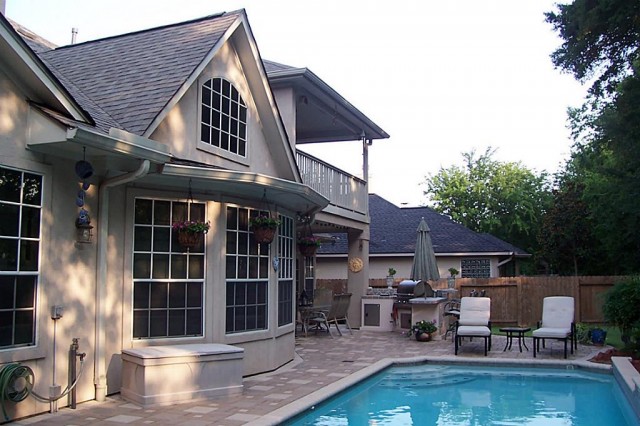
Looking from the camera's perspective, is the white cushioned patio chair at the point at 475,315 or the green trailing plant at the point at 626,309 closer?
the green trailing plant at the point at 626,309

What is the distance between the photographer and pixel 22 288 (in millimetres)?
6719

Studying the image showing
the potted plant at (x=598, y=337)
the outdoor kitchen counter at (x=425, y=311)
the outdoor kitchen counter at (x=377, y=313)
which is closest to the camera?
the potted plant at (x=598, y=337)

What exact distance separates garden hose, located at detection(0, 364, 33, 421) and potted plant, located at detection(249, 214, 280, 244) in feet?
13.0

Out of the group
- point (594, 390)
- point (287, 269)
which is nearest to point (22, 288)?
point (287, 269)

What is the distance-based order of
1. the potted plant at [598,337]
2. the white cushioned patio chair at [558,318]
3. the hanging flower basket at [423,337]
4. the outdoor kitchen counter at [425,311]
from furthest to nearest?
the outdoor kitchen counter at [425,311]
the hanging flower basket at [423,337]
the potted plant at [598,337]
the white cushioned patio chair at [558,318]

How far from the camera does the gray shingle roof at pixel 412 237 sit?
1031 inches

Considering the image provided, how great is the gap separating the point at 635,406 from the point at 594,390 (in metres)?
2.55

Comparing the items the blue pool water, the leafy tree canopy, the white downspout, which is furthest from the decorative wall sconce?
the leafy tree canopy

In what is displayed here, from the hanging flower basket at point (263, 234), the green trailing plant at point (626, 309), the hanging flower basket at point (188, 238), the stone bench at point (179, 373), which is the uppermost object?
the hanging flower basket at point (263, 234)

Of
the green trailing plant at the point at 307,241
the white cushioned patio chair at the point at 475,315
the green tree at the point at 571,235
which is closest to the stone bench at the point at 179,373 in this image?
the green trailing plant at the point at 307,241

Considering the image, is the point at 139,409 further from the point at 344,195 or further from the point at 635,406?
the point at 344,195

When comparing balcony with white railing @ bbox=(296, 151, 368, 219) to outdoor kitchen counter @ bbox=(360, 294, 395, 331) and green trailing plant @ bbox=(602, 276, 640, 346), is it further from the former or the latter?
green trailing plant @ bbox=(602, 276, 640, 346)

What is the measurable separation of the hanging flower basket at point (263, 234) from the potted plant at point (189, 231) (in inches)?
48.7

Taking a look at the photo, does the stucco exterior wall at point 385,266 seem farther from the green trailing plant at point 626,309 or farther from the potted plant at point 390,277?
the green trailing plant at point 626,309
